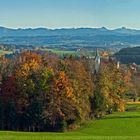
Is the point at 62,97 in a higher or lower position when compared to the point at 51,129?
higher

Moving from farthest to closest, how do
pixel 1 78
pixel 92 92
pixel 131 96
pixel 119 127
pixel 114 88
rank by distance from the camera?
pixel 131 96
pixel 114 88
pixel 92 92
pixel 1 78
pixel 119 127

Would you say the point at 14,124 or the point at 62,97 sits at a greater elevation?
the point at 62,97

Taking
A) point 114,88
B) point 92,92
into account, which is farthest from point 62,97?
point 114,88

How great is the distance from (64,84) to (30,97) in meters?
4.88

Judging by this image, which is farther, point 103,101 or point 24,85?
point 103,101

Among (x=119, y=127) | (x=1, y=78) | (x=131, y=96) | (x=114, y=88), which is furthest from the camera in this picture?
(x=131, y=96)

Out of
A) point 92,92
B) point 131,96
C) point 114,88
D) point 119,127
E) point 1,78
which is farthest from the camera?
point 131,96

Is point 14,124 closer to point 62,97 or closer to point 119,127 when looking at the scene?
point 62,97

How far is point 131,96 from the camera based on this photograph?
11412cm

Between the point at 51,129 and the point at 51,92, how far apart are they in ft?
16.1

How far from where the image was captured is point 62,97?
204ft

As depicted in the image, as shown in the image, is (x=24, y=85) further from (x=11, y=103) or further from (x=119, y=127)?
(x=119, y=127)

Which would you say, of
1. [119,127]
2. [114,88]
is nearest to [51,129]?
[119,127]

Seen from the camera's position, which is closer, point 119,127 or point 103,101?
point 119,127
